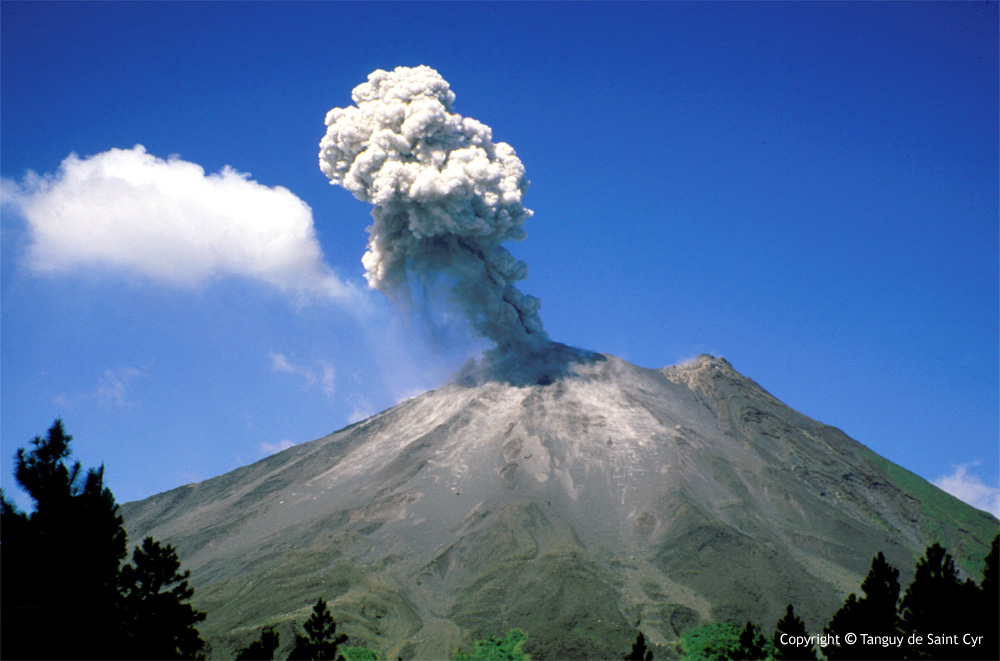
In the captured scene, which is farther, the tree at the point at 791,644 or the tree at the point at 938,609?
the tree at the point at 791,644

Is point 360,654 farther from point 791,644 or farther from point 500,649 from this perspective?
point 791,644

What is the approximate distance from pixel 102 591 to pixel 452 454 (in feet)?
165

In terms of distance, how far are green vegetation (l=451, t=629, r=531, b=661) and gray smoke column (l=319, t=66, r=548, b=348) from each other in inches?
1332

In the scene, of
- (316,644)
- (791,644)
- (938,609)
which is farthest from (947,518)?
(316,644)

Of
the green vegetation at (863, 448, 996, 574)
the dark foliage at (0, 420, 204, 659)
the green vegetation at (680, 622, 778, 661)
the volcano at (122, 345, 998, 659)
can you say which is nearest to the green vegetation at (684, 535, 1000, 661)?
the dark foliage at (0, 420, 204, 659)

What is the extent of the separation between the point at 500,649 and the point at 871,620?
25054 millimetres

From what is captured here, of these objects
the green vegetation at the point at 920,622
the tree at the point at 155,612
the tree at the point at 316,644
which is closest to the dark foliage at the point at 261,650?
the tree at the point at 316,644

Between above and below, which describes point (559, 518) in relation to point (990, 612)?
above

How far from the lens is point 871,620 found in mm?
19047

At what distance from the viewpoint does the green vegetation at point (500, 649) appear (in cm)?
3925

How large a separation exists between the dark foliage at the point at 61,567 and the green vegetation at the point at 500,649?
2717 centimetres

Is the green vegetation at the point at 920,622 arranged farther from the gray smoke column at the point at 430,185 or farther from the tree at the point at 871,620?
the gray smoke column at the point at 430,185

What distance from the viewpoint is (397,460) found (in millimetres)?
63250

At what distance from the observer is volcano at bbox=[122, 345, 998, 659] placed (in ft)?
144
